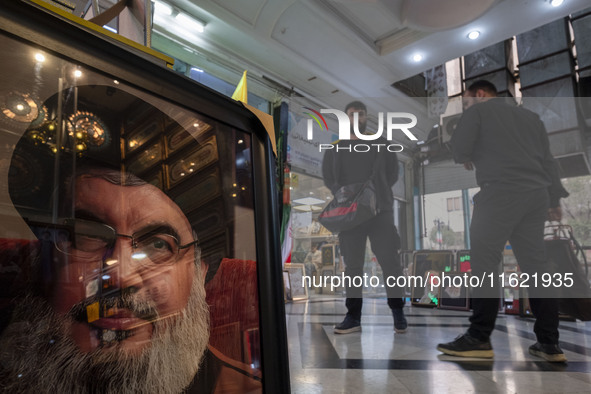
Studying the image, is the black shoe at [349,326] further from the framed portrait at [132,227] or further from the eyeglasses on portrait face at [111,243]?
the eyeglasses on portrait face at [111,243]

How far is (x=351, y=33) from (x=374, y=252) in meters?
2.11

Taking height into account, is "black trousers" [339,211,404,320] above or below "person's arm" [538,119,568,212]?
below

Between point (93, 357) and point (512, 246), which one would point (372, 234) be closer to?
point (512, 246)

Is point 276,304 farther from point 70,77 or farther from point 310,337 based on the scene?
point 310,337

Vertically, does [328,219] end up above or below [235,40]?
below

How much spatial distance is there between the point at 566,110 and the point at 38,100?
271 centimetres

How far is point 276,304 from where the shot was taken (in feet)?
1.57

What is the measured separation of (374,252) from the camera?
196 centimetres

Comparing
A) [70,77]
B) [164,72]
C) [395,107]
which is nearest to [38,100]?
[70,77]

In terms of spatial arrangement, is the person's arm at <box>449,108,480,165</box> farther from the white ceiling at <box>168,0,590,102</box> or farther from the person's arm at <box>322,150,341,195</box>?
the white ceiling at <box>168,0,590,102</box>

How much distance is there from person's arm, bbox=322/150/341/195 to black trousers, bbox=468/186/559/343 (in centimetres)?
77

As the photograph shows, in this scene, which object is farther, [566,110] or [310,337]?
[566,110]

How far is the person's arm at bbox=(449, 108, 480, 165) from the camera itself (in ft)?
6.02

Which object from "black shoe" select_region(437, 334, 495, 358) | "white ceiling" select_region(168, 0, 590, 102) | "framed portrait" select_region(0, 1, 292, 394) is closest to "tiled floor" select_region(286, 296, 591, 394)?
"black shoe" select_region(437, 334, 495, 358)
